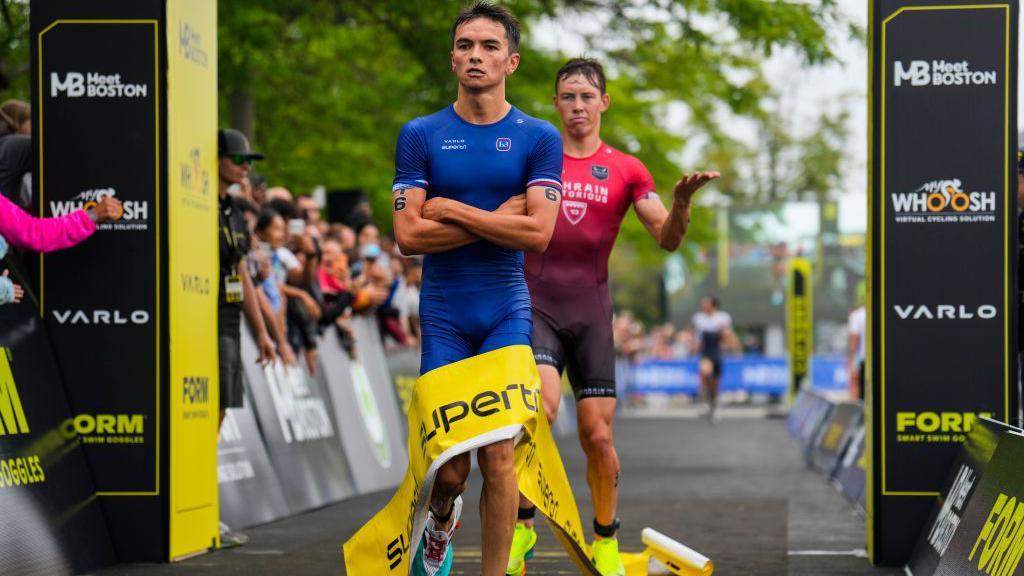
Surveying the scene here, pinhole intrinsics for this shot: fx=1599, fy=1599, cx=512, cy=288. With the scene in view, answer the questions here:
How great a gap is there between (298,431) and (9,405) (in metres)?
5.01

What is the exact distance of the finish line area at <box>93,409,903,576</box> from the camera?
895cm

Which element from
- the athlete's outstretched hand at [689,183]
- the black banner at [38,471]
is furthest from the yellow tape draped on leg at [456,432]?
the black banner at [38,471]

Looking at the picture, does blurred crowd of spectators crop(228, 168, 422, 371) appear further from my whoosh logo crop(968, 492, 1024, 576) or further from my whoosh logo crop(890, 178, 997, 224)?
my whoosh logo crop(968, 492, 1024, 576)

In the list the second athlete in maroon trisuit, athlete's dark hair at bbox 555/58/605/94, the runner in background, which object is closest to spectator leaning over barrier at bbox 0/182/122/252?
the second athlete in maroon trisuit

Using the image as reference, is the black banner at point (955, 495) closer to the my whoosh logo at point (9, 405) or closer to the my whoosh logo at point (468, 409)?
the my whoosh logo at point (468, 409)

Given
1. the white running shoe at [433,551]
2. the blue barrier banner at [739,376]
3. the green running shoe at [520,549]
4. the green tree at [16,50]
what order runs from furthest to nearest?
the blue barrier banner at [739,376]
the green tree at [16,50]
the green running shoe at [520,549]
the white running shoe at [433,551]

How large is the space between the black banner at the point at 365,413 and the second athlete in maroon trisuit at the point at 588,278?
6.33 metres

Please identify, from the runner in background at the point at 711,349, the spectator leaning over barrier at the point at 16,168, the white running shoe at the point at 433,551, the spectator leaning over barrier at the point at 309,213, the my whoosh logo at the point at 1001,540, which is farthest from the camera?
the runner in background at the point at 711,349

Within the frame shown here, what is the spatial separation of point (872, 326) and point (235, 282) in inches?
158

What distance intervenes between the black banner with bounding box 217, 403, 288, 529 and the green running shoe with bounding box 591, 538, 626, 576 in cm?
317

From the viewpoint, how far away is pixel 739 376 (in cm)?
4250

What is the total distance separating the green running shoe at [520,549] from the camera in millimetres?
7848

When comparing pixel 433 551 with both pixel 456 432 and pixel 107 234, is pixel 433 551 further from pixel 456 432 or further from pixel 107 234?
pixel 107 234

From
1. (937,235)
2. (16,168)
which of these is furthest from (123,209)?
(937,235)
